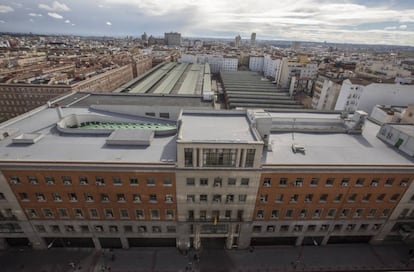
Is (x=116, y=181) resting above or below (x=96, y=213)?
above

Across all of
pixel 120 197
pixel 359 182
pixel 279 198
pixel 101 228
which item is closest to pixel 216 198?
pixel 279 198

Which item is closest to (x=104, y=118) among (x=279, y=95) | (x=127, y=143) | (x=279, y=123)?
(x=127, y=143)

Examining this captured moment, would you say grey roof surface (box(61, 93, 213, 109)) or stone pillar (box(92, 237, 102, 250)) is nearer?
stone pillar (box(92, 237, 102, 250))

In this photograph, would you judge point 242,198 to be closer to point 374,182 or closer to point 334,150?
point 334,150

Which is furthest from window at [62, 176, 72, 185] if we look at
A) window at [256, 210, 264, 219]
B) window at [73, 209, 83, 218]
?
window at [256, 210, 264, 219]

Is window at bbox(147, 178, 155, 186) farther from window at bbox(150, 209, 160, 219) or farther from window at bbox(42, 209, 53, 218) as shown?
window at bbox(42, 209, 53, 218)

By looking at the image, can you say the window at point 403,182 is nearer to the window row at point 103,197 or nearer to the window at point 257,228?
the window at point 257,228
